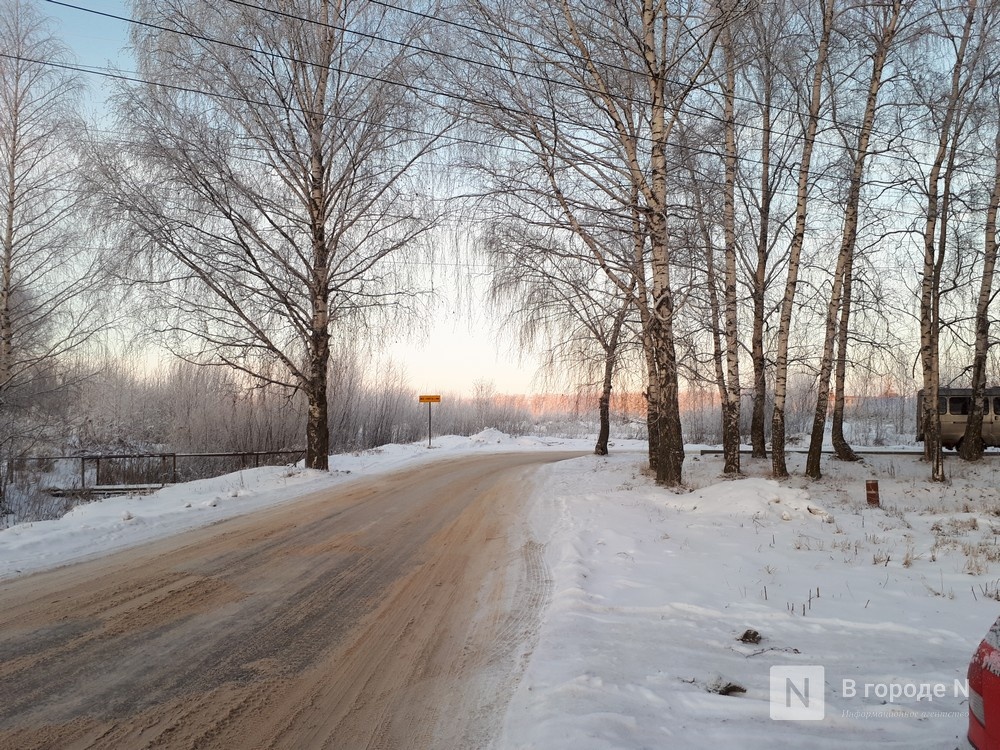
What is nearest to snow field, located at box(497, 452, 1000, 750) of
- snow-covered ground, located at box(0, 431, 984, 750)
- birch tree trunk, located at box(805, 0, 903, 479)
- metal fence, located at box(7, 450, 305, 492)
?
snow-covered ground, located at box(0, 431, 984, 750)

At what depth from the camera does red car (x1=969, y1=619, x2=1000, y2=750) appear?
1782 mm

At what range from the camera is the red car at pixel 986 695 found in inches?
70.2

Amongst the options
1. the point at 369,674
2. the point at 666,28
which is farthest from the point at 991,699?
the point at 666,28

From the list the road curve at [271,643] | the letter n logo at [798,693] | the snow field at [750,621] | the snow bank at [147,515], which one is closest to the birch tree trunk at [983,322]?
the snow field at [750,621]

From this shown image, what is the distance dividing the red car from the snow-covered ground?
949mm

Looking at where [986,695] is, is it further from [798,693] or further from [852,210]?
[852,210]

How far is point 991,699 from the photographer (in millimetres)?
1810

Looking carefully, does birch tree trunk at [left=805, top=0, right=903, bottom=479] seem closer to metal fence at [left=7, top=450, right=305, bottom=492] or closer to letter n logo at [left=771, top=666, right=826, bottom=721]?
letter n logo at [left=771, top=666, right=826, bottom=721]

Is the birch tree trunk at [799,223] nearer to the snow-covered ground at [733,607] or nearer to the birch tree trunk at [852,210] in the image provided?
the birch tree trunk at [852,210]

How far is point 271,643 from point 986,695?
156 inches

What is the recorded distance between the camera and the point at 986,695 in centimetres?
184

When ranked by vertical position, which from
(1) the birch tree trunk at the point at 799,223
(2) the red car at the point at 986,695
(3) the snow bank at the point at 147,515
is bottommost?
(3) the snow bank at the point at 147,515

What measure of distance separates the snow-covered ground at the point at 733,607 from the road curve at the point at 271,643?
0.44 m

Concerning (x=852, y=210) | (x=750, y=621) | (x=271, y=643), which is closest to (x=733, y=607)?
(x=750, y=621)
